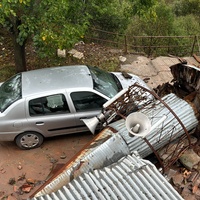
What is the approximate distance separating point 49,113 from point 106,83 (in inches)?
58.3

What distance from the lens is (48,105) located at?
5906 mm

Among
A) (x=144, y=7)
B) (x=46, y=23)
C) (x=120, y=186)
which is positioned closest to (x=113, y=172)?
(x=120, y=186)

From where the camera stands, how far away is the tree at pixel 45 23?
5883mm

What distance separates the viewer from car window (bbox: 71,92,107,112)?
19.5ft

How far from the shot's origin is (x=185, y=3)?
1775 cm

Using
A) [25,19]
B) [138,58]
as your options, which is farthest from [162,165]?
[138,58]

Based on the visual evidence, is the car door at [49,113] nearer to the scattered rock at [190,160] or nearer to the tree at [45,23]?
the tree at [45,23]

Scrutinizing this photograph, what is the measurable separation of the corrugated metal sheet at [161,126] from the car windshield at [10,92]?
2.31 meters

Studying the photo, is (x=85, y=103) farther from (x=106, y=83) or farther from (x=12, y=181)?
(x=12, y=181)

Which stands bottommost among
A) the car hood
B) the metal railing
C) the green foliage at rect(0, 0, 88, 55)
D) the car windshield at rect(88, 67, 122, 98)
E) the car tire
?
the car tire

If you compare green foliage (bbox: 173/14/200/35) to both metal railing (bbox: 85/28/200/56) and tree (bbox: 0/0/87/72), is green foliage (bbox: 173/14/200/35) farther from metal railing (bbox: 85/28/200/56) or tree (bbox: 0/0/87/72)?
tree (bbox: 0/0/87/72)

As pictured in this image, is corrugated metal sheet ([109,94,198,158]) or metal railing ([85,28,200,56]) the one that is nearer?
corrugated metal sheet ([109,94,198,158])

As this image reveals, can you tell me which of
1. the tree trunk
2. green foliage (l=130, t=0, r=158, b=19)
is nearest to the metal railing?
the tree trunk

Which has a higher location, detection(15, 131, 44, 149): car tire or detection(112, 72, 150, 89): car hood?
detection(112, 72, 150, 89): car hood
